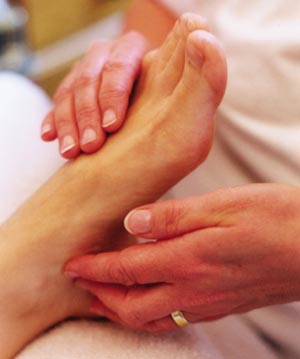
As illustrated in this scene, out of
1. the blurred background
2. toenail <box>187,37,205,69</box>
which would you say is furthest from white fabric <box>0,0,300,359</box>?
the blurred background

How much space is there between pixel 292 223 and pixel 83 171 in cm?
25

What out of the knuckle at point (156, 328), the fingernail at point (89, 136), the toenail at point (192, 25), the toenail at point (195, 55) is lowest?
the knuckle at point (156, 328)

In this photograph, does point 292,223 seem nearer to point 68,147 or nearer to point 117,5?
point 68,147

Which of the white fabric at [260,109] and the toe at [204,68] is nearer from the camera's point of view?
the toe at [204,68]

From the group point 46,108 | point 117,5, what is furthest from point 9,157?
point 117,5

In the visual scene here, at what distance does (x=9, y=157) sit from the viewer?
0.80 metres

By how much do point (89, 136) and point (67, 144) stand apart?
0.04 meters

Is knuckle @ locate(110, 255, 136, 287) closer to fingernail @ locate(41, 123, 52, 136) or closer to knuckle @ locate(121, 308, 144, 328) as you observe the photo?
knuckle @ locate(121, 308, 144, 328)

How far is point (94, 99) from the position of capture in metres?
0.71

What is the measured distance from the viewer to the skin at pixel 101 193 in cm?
61

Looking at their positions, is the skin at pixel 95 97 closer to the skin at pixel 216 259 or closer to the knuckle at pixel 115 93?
the knuckle at pixel 115 93

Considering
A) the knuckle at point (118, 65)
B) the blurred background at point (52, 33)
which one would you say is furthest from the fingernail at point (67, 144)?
the blurred background at point (52, 33)

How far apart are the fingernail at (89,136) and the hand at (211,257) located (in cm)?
12

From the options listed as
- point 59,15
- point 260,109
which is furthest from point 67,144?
point 59,15
